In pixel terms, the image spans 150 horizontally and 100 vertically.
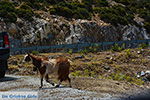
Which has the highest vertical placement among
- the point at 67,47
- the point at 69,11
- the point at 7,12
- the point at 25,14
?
the point at 69,11

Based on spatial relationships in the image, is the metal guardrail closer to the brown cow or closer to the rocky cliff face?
the rocky cliff face

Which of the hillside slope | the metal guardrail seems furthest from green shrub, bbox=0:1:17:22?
the metal guardrail

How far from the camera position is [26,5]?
39156 mm

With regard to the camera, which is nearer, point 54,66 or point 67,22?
point 54,66

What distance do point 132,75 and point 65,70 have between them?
33.2ft

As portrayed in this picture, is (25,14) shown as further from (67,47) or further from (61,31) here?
(67,47)

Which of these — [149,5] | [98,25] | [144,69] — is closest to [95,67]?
[144,69]

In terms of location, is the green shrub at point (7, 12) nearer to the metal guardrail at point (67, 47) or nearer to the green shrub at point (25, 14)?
the green shrub at point (25, 14)

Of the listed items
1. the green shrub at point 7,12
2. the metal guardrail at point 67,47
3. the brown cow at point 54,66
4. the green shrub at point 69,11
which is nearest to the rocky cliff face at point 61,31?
the green shrub at point 7,12

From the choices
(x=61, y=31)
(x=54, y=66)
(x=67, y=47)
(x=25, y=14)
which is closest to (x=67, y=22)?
(x=61, y=31)

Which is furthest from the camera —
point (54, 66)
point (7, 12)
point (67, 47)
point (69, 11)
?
point (69, 11)

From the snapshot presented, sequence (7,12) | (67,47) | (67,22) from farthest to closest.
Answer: (67,22)
(7,12)
(67,47)

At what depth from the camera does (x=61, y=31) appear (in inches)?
1383

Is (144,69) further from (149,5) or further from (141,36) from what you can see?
(149,5)
